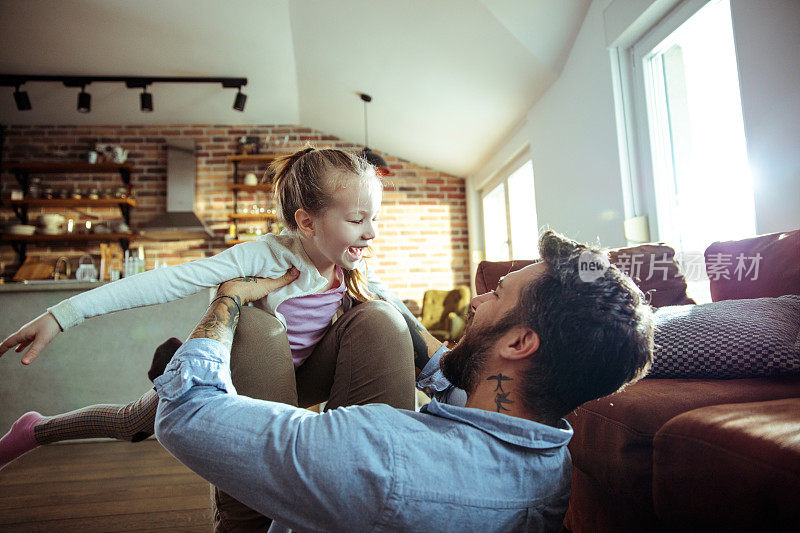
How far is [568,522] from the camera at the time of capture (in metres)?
1.31

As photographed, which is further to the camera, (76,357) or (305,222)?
(76,357)

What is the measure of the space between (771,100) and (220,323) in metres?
2.15

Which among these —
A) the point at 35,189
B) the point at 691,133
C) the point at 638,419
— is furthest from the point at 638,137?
the point at 35,189

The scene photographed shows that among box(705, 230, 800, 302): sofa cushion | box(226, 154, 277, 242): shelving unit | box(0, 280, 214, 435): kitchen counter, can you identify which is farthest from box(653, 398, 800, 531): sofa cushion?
box(226, 154, 277, 242): shelving unit

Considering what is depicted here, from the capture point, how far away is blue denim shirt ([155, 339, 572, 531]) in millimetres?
598

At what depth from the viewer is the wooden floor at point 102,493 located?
163 cm

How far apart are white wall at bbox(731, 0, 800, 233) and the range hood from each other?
494 cm

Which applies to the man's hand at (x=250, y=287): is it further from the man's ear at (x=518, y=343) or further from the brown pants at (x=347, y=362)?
the man's ear at (x=518, y=343)

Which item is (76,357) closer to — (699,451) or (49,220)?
(699,451)

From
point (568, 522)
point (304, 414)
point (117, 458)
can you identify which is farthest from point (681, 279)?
point (117, 458)

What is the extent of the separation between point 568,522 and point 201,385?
1077 millimetres

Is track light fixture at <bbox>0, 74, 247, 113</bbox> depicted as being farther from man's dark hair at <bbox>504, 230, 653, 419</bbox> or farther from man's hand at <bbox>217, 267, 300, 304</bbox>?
man's dark hair at <bbox>504, 230, 653, 419</bbox>

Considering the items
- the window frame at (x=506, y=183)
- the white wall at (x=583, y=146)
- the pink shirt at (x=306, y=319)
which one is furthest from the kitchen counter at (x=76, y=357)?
the window frame at (x=506, y=183)

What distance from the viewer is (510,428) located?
68cm
